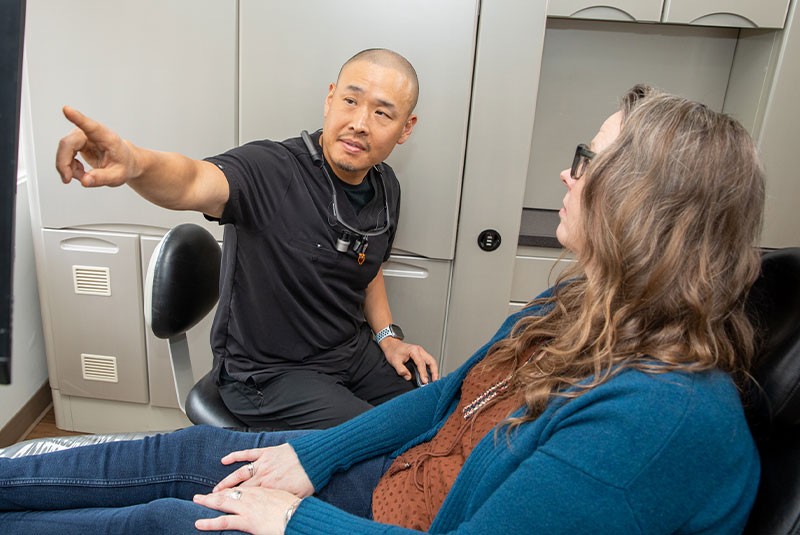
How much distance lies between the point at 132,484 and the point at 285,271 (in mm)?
640

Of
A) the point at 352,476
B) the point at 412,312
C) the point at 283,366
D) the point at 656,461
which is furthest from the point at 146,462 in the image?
the point at 412,312

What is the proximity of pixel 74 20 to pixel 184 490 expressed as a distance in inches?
57.6

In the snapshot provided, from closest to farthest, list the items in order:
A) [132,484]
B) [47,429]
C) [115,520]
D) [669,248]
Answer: [669,248], [115,520], [132,484], [47,429]

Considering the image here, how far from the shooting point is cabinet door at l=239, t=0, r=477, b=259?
6.16 ft

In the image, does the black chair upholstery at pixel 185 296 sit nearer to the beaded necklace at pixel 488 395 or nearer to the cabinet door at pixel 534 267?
the beaded necklace at pixel 488 395

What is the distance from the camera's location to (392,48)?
1.90 m

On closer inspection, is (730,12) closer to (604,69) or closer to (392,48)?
(604,69)

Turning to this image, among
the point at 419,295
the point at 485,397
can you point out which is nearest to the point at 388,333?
the point at 419,295

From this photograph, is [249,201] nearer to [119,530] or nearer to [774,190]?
[119,530]

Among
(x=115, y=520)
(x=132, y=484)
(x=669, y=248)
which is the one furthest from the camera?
(x=132, y=484)

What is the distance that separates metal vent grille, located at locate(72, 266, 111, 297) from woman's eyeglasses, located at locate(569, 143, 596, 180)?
1641mm

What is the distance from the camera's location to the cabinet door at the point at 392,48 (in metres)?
1.88

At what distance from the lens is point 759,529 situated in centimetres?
88

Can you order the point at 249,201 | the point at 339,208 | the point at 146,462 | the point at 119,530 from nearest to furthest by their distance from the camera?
1. the point at 119,530
2. the point at 146,462
3. the point at 249,201
4. the point at 339,208
